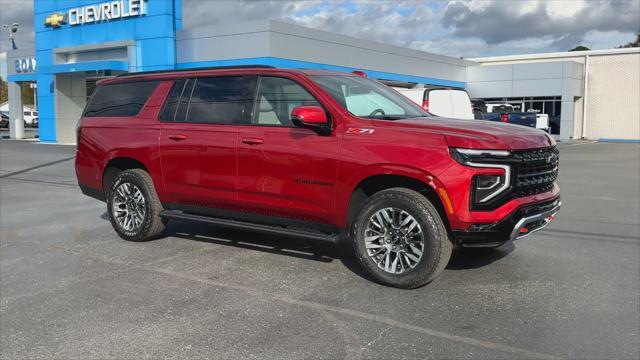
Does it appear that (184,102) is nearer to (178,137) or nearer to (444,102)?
(178,137)

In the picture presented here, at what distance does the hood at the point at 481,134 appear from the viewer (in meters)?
4.69

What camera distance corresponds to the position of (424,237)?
16.1ft

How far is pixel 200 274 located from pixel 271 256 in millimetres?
907

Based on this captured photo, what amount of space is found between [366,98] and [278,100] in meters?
0.90

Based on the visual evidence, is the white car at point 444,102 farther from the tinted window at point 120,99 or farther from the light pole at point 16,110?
the light pole at point 16,110

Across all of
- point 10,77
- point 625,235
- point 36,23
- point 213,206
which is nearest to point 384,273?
point 213,206

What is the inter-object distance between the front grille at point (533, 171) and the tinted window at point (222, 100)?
8.73 feet

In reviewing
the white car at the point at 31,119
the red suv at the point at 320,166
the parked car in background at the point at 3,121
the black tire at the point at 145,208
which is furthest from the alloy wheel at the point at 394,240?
the white car at the point at 31,119

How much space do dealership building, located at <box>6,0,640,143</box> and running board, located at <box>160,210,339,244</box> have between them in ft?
58.4

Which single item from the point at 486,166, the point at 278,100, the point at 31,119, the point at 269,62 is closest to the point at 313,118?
the point at 278,100

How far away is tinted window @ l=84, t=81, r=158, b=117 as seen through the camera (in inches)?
275

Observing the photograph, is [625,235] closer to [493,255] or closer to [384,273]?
[493,255]

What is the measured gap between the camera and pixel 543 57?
4234cm

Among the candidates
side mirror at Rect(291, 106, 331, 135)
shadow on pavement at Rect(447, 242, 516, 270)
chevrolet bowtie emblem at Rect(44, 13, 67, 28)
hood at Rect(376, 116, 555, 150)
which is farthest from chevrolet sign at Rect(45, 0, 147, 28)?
hood at Rect(376, 116, 555, 150)
